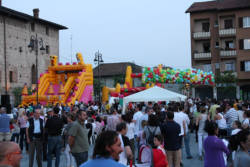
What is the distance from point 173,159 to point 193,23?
3659 centimetres

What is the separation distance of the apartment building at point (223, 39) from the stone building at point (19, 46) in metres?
18.3

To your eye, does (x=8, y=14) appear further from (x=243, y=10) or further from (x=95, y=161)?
(x=95, y=161)

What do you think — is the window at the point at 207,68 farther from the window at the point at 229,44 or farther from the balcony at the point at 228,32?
the balcony at the point at 228,32

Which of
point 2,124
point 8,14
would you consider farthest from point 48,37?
point 2,124

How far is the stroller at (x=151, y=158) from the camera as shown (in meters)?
5.96

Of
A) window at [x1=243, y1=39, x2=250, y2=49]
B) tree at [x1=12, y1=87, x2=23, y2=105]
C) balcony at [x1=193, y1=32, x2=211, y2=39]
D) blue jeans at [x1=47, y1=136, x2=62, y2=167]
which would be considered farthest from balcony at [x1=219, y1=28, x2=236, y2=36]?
blue jeans at [x1=47, y1=136, x2=62, y2=167]

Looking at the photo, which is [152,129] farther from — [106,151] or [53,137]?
[106,151]

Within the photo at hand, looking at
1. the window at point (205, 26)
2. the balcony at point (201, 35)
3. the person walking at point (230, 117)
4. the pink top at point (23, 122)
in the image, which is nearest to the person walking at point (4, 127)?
the pink top at point (23, 122)

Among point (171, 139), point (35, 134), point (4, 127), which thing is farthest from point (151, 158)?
point (4, 127)

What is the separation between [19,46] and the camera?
146 ft

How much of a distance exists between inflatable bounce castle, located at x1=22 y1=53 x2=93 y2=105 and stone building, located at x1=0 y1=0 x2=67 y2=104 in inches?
186

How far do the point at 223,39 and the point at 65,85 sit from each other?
19231 millimetres

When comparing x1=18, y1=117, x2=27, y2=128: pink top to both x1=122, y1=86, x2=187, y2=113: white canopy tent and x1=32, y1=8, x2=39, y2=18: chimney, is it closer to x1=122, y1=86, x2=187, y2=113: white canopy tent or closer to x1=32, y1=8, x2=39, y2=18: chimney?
x1=122, y1=86, x2=187, y2=113: white canopy tent

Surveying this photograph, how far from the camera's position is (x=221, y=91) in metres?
40.4
